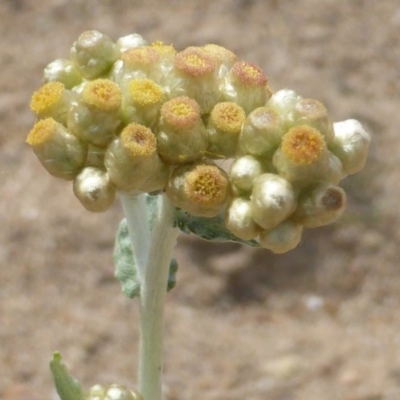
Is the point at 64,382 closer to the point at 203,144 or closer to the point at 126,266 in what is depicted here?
the point at 126,266

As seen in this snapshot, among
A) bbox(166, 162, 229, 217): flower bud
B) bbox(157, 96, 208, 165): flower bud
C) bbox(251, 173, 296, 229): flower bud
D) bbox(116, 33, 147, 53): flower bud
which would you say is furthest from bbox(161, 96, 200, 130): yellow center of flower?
bbox(116, 33, 147, 53): flower bud

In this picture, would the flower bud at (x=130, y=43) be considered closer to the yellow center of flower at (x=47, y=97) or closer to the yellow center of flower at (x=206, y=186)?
the yellow center of flower at (x=47, y=97)

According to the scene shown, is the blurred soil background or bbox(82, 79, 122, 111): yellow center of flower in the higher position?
the blurred soil background

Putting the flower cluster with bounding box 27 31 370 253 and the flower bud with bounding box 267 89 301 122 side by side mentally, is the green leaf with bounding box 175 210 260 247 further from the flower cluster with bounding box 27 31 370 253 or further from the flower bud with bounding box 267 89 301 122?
the flower bud with bounding box 267 89 301 122

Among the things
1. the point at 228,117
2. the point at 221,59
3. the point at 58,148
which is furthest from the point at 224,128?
the point at 58,148

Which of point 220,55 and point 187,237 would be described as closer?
point 220,55

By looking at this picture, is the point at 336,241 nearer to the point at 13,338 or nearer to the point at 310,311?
the point at 310,311

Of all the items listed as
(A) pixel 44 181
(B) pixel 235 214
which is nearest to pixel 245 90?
(B) pixel 235 214
